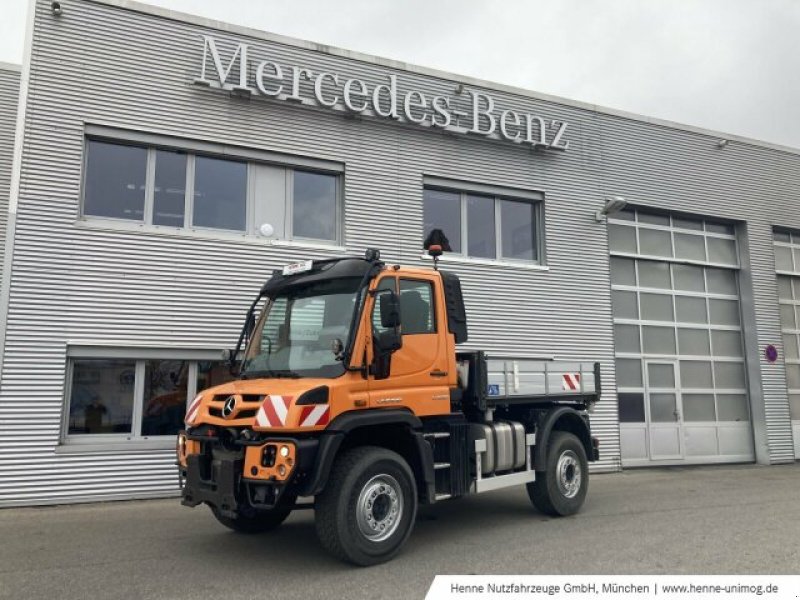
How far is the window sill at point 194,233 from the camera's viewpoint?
9508 millimetres

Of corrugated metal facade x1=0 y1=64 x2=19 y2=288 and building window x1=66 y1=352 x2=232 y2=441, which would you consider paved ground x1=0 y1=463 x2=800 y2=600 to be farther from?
corrugated metal facade x1=0 y1=64 x2=19 y2=288

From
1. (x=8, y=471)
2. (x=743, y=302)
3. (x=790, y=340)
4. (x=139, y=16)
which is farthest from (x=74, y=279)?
(x=790, y=340)

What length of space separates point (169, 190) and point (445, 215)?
499 centimetres

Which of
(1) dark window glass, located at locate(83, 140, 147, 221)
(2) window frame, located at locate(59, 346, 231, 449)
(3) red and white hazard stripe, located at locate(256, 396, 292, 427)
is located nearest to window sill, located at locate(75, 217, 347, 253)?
(1) dark window glass, located at locate(83, 140, 147, 221)

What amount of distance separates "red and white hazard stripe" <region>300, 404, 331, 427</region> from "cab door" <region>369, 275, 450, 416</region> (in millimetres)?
584

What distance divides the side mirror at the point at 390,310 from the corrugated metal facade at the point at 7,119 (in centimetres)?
776

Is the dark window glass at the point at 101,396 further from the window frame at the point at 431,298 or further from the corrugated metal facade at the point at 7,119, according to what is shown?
the window frame at the point at 431,298

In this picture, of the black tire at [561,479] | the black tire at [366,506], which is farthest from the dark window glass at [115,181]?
the black tire at [561,479]

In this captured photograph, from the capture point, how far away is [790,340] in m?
15.4

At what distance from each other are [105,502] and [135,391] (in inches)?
62.3

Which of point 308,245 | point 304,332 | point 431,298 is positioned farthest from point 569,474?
point 308,245

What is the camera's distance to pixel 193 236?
9977 millimetres

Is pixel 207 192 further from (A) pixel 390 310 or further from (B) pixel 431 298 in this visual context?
(A) pixel 390 310

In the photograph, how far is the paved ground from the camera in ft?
17.0
